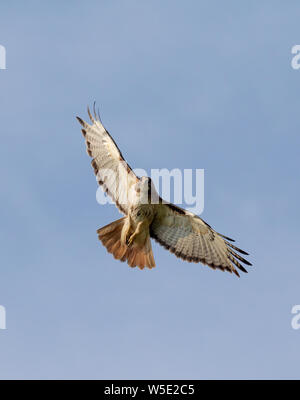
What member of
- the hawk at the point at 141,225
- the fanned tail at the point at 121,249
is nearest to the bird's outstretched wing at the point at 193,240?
the hawk at the point at 141,225

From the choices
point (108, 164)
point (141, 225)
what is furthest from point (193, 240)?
point (108, 164)

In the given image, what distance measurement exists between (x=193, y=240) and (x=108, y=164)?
2.15 metres

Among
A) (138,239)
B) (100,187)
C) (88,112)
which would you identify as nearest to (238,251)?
(138,239)

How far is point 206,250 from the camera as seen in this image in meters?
14.6

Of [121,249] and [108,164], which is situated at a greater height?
[108,164]

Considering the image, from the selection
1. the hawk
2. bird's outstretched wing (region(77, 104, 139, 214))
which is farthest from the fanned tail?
bird's outstretched wing (region(77, 104, 139, 214))

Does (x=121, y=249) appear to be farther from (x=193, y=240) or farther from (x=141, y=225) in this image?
(x=193, y=240)

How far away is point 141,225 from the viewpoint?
46.5ft

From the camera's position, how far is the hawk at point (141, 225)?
554 inches

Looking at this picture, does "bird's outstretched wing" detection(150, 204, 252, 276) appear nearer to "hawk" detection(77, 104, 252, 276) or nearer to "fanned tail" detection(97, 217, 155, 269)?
"hawk" detection(77, 104, 252, 276)

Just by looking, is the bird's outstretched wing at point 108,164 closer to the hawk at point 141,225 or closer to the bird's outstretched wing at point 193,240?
the hawk at point 141,225

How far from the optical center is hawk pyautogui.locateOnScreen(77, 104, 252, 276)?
14.1 meters
